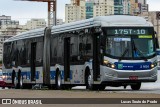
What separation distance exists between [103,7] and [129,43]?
15225cm

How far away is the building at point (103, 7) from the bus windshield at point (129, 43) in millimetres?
145850

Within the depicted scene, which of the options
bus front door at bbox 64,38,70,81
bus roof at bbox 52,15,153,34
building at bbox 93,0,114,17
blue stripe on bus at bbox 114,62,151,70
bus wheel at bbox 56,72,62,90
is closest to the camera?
blue stripe on bus at bbox 114,62,151,70

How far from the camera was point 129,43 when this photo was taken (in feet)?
84.8

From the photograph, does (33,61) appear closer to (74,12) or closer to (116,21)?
(116,21)

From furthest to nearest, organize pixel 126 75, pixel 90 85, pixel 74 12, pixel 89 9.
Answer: pixel 89 9 → pixel 74 12 → pixel 90 85 → pixel 126 75

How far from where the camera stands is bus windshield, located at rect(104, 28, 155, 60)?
25.7m

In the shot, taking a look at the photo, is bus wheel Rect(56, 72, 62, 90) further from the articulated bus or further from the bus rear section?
the bus rear section

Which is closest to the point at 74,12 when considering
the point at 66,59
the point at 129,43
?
the point at 66,59

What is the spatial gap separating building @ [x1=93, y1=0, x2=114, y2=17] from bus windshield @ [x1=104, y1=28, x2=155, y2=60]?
14585 cm

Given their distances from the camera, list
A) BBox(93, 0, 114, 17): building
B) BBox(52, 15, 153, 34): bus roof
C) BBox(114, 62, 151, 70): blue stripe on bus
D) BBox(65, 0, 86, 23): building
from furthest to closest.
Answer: BBox(93, 0, 114, 17): building < BBox(65, 0, 86, 23): building < BBox(52, 15, 153, 34): bus roof < BBox(114, 62, 151, 70): blue stripe on bus

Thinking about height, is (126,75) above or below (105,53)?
below

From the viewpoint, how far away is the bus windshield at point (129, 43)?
25672 mm

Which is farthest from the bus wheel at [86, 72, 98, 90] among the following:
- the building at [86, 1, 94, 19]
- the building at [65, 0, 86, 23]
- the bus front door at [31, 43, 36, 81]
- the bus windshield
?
the building at [86, 1, 94, 19]

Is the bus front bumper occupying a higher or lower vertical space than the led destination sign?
lower
